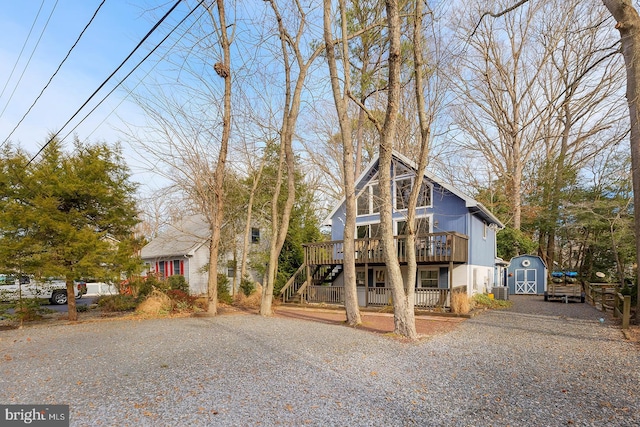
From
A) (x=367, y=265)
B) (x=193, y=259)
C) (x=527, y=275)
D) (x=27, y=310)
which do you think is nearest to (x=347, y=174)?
(x=367, y=265)

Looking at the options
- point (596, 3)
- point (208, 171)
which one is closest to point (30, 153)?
point (208, 171)

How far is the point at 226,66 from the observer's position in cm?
1190

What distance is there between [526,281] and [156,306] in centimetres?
2017

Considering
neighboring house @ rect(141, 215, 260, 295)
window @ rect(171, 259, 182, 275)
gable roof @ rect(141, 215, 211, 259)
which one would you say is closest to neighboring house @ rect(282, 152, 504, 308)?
neighboring house @ rect(141, 215, 260, 295)

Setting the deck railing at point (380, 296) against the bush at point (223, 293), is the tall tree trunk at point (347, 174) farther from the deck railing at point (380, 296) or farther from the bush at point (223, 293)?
the bush at point (223, 293)

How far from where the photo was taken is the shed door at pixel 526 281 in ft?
69.3

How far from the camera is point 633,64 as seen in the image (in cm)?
951

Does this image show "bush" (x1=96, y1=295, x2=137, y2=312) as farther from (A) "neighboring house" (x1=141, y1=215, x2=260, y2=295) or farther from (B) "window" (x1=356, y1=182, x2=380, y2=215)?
(B) "window" (x1=356, y1=182, x2=380, y2=215)

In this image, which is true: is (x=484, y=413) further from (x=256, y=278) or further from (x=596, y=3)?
(x=256, y=278)

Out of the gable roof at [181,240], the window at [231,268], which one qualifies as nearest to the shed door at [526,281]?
the window at [231,268]

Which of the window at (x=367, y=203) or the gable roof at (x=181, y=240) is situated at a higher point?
the window at (x=367, y=203)

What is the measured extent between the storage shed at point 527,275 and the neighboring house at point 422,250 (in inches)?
216

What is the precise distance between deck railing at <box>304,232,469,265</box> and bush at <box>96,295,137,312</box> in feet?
23.4

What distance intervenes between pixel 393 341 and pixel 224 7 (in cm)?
1151
